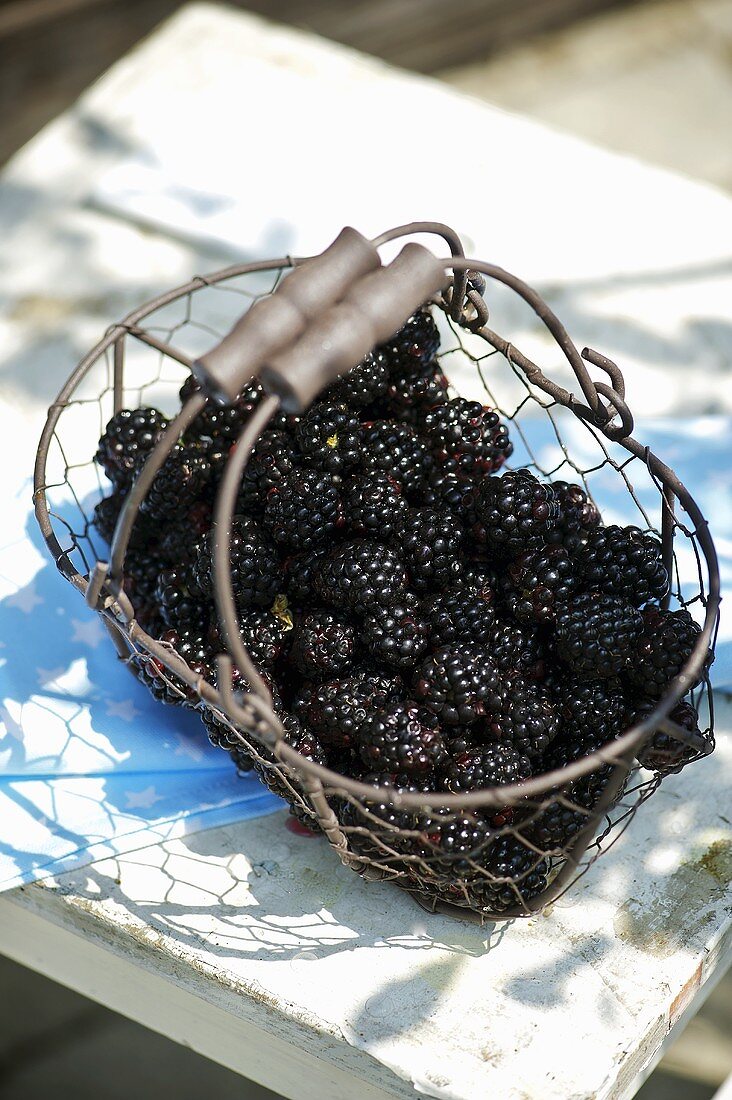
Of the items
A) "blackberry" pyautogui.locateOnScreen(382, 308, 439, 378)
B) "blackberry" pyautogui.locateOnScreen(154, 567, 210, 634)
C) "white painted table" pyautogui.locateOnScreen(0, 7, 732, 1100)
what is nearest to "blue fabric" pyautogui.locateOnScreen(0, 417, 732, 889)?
"white painted table" pyautogui.locateOnScreen(0, 7, 732, 1100)

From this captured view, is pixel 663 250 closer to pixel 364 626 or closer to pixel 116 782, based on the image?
pixel 364 626

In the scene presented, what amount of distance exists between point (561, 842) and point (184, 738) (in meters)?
0.35

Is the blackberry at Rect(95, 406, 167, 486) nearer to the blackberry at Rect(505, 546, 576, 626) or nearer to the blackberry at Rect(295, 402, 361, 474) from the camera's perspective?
the blackberry at Rect(295, 402, 361, 474)

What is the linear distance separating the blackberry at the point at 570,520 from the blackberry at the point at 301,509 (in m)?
0.18

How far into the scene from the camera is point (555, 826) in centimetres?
85

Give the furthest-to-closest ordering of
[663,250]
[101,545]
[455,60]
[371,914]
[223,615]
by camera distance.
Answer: [455,60] → [663,250] → [101,545] → [371,914] → [223,615]

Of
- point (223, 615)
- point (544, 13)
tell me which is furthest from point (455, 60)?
point (223, 615)

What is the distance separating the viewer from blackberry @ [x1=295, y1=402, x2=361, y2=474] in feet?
3.03

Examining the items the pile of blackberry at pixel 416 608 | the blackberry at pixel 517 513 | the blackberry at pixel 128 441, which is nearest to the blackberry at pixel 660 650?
the pile of blackberry at pixel 416 608

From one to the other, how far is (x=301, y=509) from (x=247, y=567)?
6 centimetres

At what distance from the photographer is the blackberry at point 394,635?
33.9 inches

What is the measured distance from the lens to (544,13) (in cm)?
266

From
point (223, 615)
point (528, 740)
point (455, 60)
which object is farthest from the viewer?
point (455, 60)

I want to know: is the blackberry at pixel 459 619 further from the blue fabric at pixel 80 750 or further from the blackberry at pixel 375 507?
the blue fabric at pixel 80 750
